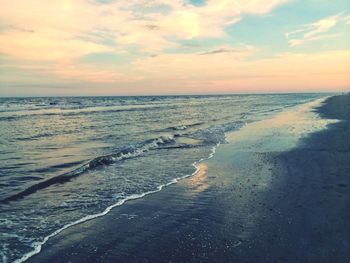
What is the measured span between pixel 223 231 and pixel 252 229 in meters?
0.61

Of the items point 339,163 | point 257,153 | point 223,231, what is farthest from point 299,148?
point 223,231

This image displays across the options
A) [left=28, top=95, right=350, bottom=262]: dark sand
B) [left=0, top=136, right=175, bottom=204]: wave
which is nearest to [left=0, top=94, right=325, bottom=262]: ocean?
[left=0, top=136, right=175, bottom=204]: wave

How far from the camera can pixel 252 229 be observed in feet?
23.7

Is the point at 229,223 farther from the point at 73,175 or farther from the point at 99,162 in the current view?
the point at 99,162

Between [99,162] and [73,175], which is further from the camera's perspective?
[99,162]

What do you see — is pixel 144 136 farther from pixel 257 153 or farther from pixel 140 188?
pixel 140 188

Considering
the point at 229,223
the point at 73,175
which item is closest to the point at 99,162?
the point at 73,175

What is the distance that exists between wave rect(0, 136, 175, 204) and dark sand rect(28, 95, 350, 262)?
10.9 ft

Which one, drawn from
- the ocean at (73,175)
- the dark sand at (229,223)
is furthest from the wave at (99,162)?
the dark sand at (229,223)

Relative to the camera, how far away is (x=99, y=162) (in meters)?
15.2

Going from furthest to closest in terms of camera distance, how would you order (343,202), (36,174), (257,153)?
1. (257,153)
2. (36,174)
3. (343,202)

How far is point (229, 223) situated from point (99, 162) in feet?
28.9

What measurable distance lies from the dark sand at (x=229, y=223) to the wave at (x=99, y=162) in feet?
10.9

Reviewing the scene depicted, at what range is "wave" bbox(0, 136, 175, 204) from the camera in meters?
10.6
